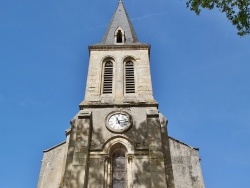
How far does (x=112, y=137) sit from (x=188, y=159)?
408 cm

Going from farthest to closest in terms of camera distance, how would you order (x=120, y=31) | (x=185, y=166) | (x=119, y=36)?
(x=120, y=31) → (x=119, y=36) → (x=185, y=166)

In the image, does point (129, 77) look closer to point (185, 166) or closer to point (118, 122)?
point (118, 122)

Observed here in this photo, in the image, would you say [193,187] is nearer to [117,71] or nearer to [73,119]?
[73,119]

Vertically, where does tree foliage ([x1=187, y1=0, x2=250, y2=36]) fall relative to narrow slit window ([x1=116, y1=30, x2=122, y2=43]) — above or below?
below

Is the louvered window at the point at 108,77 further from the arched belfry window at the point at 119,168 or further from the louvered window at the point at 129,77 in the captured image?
the arched belfry window at the point at 119,168

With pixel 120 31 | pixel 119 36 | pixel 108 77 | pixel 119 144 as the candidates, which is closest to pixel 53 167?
pixel 119 144

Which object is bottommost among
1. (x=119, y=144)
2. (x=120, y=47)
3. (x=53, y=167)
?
(x=53, y=167)

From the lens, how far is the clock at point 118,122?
1512 cm

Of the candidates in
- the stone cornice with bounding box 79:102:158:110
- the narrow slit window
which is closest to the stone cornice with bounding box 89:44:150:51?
the narrow slit window

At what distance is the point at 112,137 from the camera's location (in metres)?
14.8

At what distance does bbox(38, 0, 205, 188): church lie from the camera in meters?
13.3

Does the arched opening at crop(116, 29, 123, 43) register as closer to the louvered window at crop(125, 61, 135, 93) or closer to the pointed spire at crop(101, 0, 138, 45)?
the pointed spire at crop(101, 0, 138, 45)

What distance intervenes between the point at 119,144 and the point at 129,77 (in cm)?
513

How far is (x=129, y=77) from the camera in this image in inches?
730
